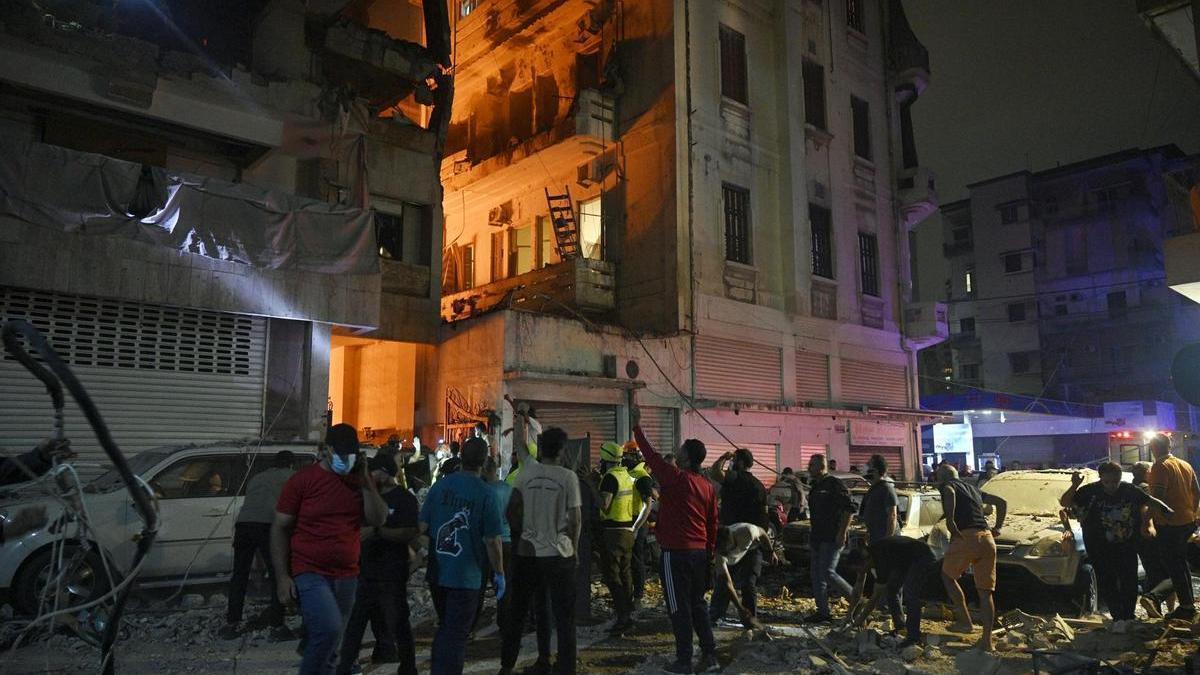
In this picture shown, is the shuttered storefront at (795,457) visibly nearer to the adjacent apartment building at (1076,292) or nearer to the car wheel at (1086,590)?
the car wheel at (1086,590)

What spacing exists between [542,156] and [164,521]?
1437 centimetres

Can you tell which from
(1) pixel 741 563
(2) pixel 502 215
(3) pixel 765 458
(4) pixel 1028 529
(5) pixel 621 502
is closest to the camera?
(1) pixel 741 563

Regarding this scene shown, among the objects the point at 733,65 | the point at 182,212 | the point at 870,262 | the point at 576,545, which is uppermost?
the point at 733,65

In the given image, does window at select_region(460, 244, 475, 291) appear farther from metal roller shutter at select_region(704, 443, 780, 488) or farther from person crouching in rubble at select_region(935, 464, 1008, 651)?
person crouching in rubble at select_region(935, 464, 1008, 651)

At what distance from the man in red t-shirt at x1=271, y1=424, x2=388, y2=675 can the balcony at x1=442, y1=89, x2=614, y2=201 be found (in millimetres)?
15924

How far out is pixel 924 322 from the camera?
83.3 ft

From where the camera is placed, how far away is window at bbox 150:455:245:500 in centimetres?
902

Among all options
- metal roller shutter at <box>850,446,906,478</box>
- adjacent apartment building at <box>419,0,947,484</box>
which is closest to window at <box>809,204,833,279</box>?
adjacent apartment building at <box>419,0,947,484</box>

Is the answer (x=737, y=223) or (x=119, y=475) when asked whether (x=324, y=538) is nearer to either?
(x=119, y=475)

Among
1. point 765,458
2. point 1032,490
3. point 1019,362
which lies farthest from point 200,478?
point 1019,362

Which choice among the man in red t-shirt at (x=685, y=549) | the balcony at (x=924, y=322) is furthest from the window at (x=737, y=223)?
the man in red t-shirt at (x=685, y=549)

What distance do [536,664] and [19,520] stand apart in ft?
16.9

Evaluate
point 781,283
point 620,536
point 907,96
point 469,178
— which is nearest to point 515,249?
point 469,178

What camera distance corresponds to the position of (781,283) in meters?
22.2
